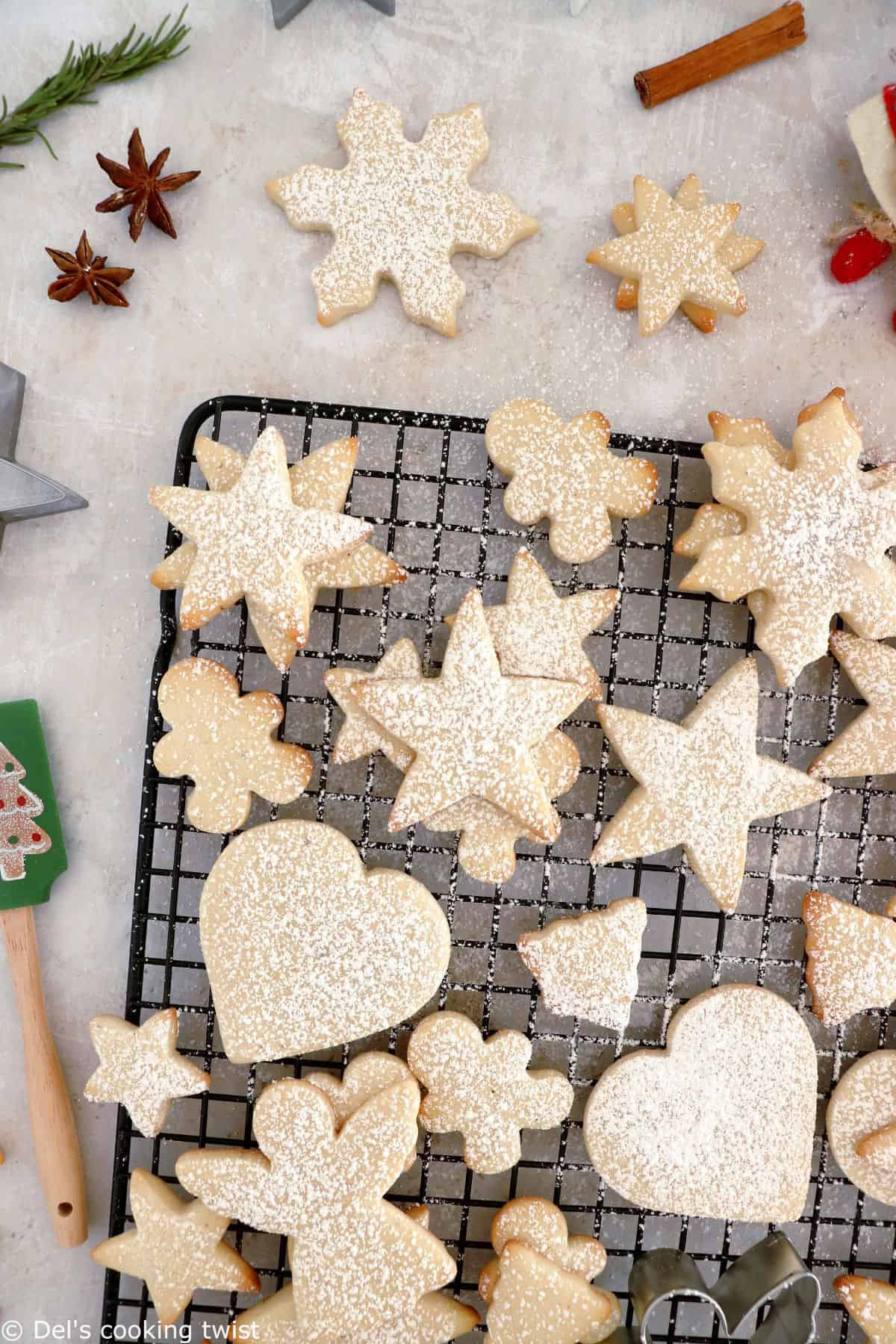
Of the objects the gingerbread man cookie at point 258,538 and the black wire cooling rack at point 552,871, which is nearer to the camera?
the gingerbread man cookie at point 258,538

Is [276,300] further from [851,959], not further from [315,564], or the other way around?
[851,959]

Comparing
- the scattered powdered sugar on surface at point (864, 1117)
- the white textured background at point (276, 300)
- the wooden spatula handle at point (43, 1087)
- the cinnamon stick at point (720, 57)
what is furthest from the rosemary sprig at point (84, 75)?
the scattered powdered sugar on surface at point (864, 1117)

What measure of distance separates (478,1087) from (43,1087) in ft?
A: 1.93

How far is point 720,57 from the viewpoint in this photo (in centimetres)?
136

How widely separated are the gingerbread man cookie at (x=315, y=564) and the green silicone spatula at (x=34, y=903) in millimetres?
312

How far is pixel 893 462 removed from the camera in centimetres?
139

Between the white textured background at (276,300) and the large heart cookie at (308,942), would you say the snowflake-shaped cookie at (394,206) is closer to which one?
the white textured background at (276,300)

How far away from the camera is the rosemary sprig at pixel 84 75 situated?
4.32ft

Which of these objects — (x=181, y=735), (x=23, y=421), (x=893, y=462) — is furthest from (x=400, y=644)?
(x=893, y=462)

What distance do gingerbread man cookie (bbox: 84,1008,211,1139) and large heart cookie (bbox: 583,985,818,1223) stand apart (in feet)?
1.73

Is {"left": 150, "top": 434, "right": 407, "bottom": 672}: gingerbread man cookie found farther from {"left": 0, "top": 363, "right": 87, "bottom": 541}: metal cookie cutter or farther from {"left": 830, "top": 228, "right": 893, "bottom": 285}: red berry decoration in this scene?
{"left": 830, "top": 228, "right": 893, "bottom": 285}: red berry decoration

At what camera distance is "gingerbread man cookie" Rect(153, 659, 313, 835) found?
1244 millimetres

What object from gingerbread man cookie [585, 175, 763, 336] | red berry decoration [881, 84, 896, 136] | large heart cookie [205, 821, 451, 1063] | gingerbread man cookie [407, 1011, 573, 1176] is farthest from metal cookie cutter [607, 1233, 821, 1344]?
red berry decoration [881, 84, 896, 136]

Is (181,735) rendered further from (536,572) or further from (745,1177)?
(745,1177)
